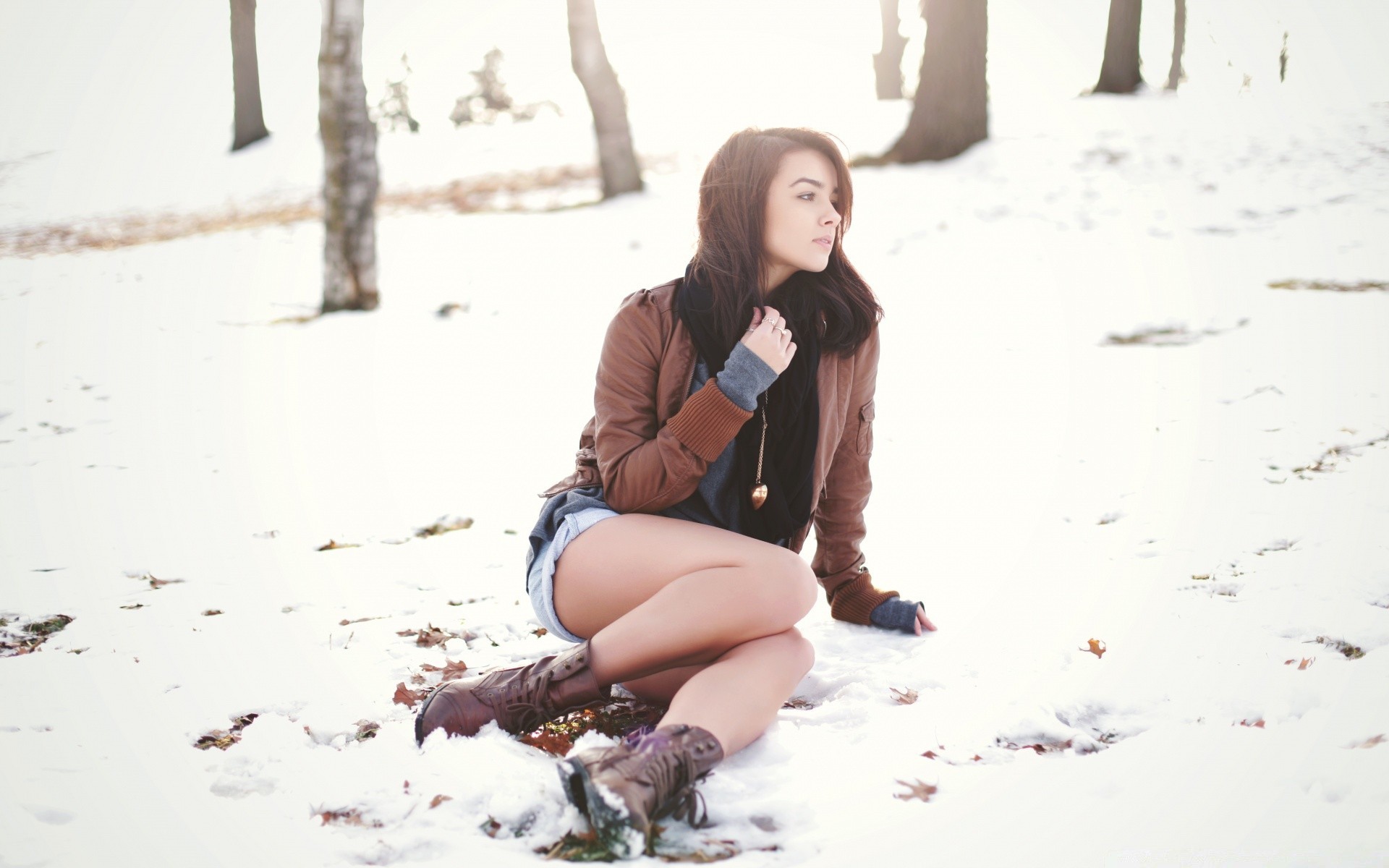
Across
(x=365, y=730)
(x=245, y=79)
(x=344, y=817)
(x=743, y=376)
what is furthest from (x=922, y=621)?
(x=245, y=79)

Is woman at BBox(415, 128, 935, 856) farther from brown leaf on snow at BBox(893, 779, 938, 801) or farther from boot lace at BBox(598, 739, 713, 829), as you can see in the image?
brown leaf on snow at BBox(893, 779, 938, 801)

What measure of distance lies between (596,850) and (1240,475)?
332cm

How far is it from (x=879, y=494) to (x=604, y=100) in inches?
232

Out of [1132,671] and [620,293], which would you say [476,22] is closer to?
[620,293]

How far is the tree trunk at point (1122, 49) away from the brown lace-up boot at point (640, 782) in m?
10.4

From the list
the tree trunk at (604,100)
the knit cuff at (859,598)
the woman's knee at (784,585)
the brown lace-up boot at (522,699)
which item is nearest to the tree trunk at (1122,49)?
the tree trunk at (604,100)

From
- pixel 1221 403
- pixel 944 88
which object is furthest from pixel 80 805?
pixel 944 88

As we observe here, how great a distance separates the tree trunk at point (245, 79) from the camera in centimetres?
1271

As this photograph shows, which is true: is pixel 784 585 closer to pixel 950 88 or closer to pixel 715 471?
pixel 715 471

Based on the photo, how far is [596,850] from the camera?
1708mm

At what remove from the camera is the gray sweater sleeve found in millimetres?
2217

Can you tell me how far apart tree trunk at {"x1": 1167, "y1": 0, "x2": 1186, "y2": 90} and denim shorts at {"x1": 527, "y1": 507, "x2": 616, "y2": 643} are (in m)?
10.4

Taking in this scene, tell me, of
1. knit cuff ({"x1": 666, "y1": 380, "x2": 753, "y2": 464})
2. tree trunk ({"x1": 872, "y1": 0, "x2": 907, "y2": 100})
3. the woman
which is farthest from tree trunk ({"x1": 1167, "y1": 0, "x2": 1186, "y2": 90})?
knit cuff ({"x1": 666, "y1": 380, "x2": 753, "y2": 464})

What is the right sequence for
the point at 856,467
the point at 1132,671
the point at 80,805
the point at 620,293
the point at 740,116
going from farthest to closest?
the point at 740,116, the point at 620,293, the point at 856,467, the point at 1132,671, the point at 80,805
